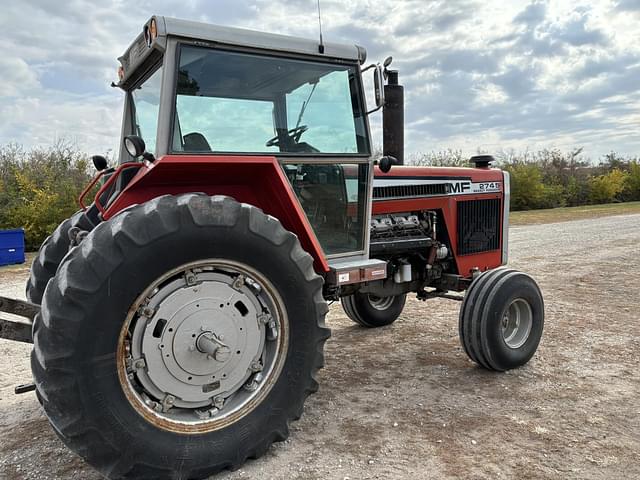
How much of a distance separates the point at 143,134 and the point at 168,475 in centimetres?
230

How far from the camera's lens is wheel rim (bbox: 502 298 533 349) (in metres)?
4.27

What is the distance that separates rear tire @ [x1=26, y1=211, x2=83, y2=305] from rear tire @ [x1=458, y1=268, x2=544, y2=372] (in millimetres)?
2996

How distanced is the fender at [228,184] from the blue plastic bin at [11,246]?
30.4 feet

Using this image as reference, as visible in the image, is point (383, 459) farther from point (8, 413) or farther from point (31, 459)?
point (8, 413)

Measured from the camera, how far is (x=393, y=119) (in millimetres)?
3943

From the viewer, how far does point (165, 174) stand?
292cm

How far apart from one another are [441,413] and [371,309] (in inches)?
80.4

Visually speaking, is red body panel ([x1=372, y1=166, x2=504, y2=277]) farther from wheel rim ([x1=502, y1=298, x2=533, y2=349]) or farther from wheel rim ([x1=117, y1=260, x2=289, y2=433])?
wheel rim ([x1=117, y1=260, x2=289, y2=433])

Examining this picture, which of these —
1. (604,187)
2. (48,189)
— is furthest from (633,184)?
(48,189)

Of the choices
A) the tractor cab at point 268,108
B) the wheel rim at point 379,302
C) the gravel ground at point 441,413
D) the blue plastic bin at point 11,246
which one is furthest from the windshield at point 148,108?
the blue plastic bin at point 11,246

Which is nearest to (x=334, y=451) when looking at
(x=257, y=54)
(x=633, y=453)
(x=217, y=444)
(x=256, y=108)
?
(x=217, y=444)

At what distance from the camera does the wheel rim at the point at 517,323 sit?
427 centimetres

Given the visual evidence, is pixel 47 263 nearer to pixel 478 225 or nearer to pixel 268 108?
pixel 268 108

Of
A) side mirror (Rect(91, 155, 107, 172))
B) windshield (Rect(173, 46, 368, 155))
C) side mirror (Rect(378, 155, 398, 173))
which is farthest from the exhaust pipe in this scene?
side mirror (Rect(91, 155, 107, 172))
